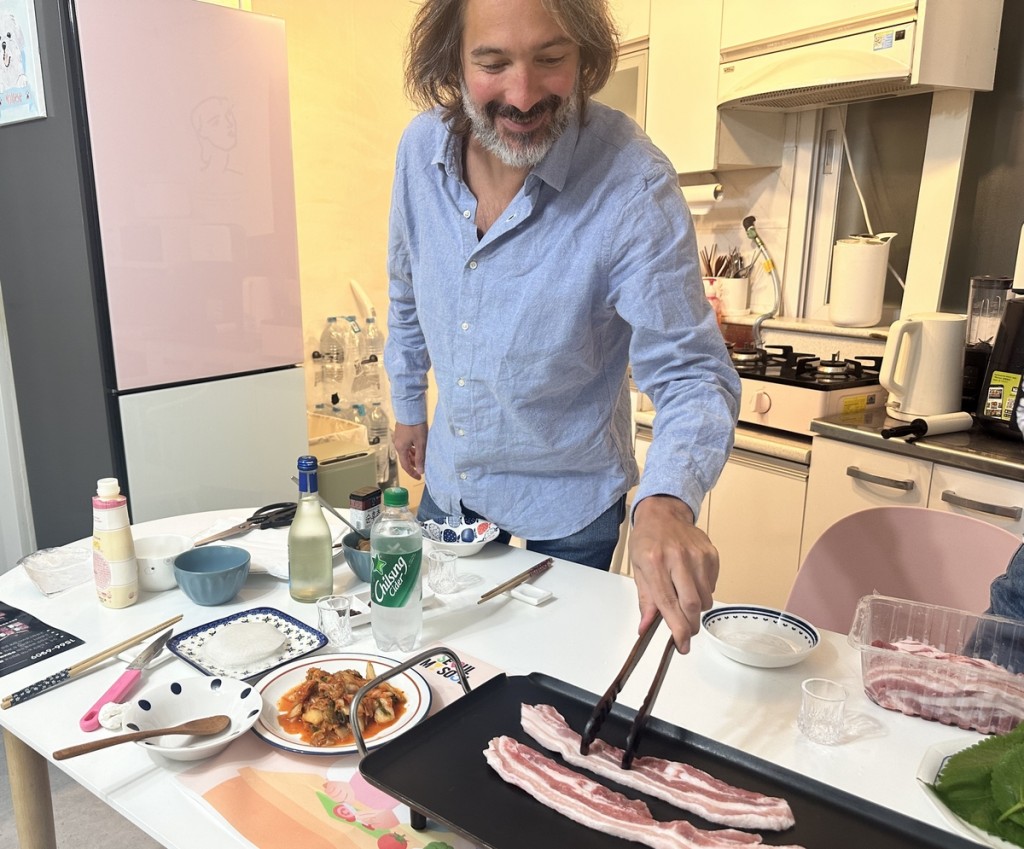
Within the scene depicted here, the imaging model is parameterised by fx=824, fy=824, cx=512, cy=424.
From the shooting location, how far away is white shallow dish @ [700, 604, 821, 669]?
101cm

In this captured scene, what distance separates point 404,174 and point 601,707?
1.05 metres

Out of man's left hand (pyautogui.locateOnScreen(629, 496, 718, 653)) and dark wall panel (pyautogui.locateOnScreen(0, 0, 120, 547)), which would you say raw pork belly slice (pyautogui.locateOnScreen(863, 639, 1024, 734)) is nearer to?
man's left hand (pyautogui.locateOnScreen(629, 496, 718, 653))

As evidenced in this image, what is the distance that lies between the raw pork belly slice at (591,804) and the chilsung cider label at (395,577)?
27 cm

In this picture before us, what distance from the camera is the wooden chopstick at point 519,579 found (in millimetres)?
1200

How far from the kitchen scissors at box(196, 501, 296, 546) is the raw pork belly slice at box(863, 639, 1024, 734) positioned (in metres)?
0.98

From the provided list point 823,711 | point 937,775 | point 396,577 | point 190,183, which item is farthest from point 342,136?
point 937,775

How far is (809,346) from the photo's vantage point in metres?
2.79

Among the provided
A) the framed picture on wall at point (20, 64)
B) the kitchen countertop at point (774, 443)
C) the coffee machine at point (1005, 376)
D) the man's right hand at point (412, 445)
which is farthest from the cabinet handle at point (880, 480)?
the framed picture on wall at point (20, 64)

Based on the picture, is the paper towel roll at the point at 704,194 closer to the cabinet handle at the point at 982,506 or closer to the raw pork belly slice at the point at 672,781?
the cabinet handle at the point at 982,506

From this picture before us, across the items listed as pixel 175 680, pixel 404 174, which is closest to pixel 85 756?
pixel 175 680

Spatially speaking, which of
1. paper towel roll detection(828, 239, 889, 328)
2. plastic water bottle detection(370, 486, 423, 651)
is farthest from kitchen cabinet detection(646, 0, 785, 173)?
plastic water bottle detection(370, 486, 423, 651)

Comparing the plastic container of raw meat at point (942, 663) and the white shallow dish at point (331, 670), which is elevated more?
the plastic container of raw meat at point (942, 663)

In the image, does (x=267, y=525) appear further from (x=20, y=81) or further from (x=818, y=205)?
(x=818, y=205)

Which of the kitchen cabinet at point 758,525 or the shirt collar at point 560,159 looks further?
the kitchen cabinet at point 758,525
